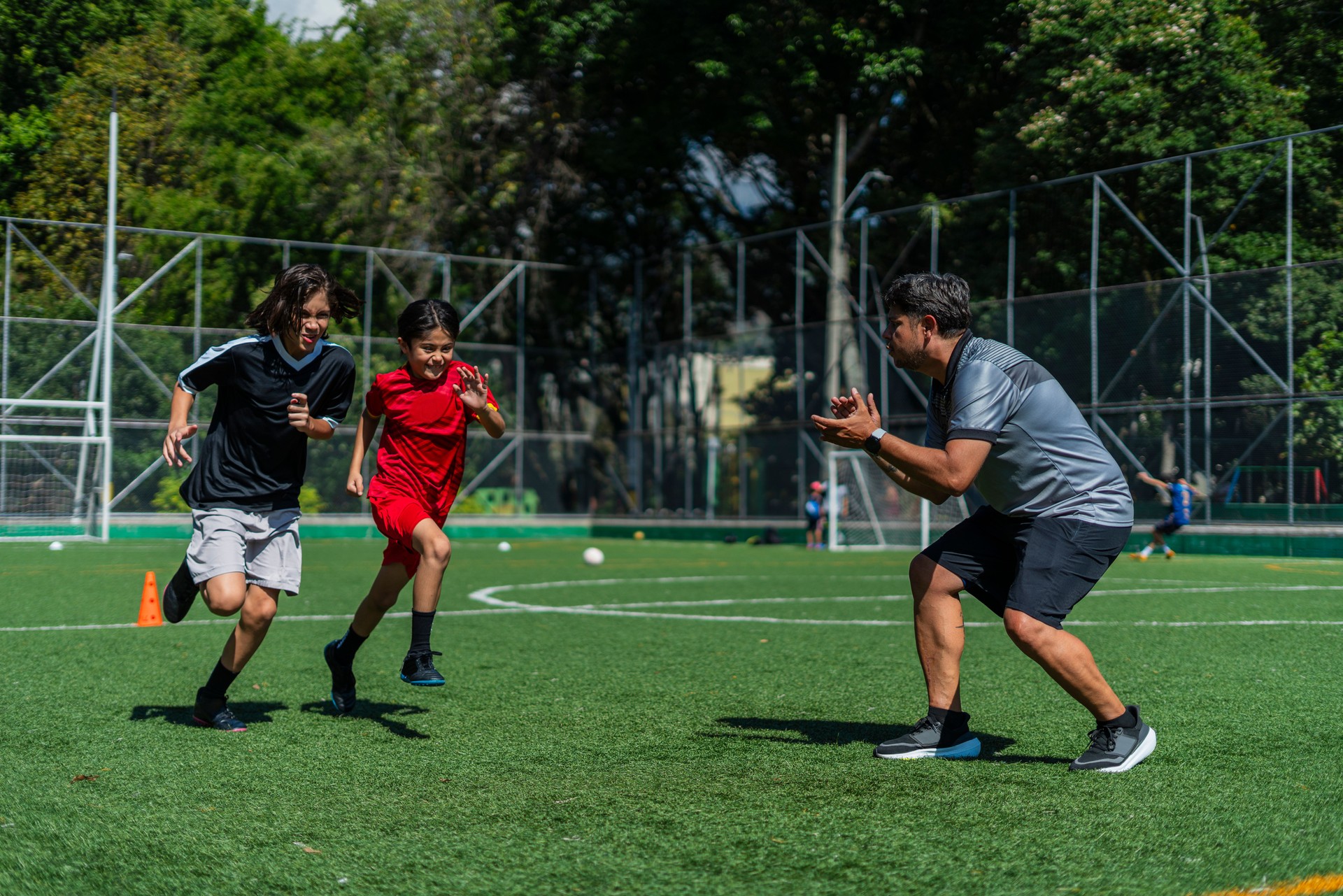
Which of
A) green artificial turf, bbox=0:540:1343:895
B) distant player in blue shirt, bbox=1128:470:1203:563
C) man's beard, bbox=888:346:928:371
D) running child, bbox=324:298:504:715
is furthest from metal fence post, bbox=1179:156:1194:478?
man's beard, bbox=888:346:928:371

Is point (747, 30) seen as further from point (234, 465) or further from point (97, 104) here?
point (234, 465)

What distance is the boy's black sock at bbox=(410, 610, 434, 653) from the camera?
5.85 metres

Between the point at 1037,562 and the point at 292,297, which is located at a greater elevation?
the point at 292,297

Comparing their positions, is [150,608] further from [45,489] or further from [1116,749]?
[45,489]

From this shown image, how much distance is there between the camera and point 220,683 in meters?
5.84

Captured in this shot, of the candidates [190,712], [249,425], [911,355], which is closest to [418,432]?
[249,425]

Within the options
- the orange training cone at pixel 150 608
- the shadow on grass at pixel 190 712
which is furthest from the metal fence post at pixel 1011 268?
the shadow on grass at pixel 190 712

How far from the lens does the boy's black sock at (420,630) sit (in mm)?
5850

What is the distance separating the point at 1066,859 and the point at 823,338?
2829 centimetres

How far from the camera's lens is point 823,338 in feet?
104

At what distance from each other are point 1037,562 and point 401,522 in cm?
278

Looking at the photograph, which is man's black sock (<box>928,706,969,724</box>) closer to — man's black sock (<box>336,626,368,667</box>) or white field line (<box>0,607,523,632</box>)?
man's black sock (<box>336,626,368,667</box>)

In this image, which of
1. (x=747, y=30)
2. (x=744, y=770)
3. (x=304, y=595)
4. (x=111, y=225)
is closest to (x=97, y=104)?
(x=111, y=225)

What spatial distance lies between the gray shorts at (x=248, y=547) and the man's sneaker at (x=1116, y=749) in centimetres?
309
